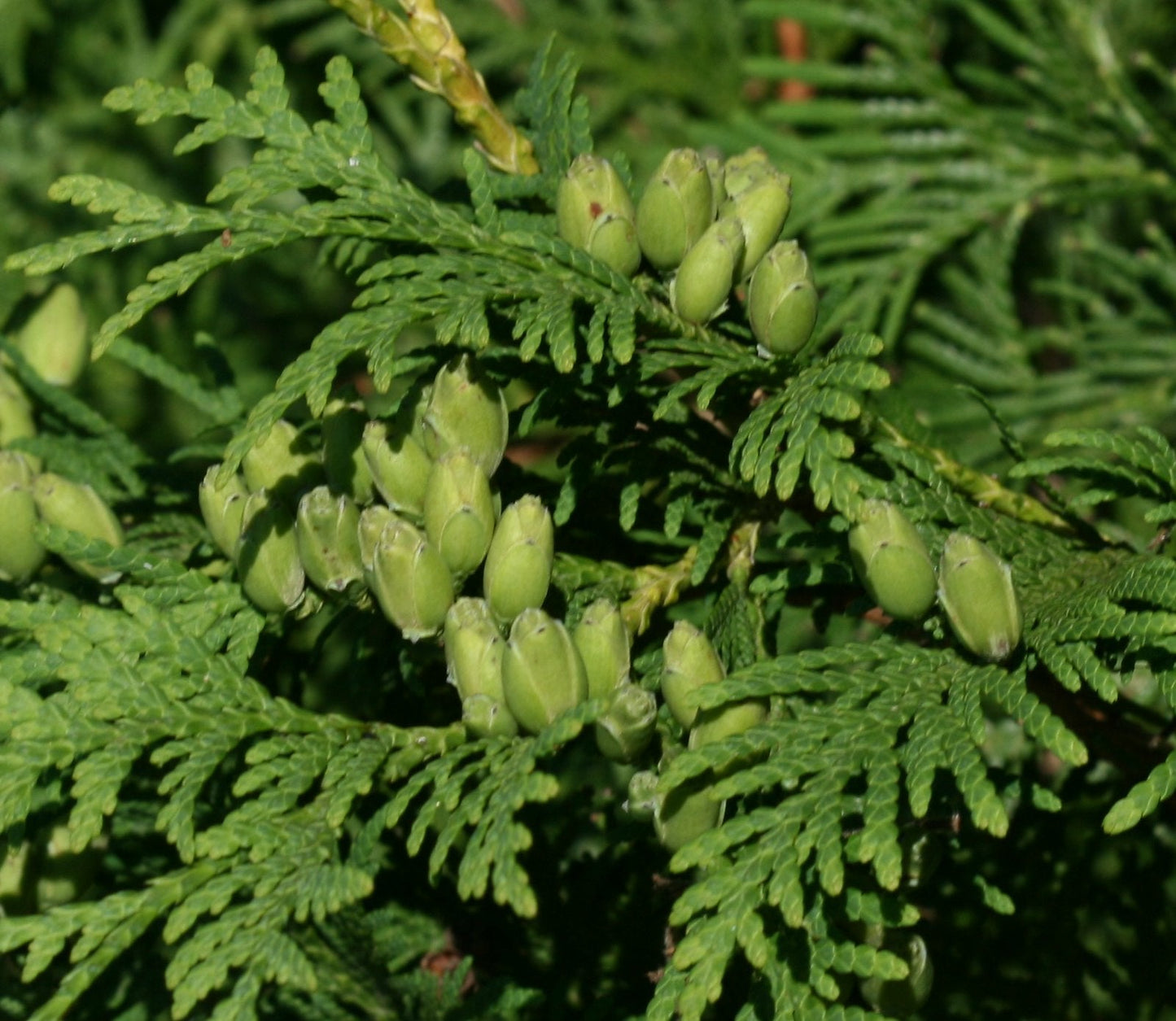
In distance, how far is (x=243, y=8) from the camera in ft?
6.84

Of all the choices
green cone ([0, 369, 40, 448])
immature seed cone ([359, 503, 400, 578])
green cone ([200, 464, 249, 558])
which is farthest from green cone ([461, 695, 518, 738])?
green cone ([0, 369, 40, 448])

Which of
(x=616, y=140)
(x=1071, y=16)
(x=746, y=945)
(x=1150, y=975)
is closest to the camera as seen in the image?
(x=746, y=945)

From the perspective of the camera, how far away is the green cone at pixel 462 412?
896 millimetres

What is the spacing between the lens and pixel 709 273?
3.01 feet

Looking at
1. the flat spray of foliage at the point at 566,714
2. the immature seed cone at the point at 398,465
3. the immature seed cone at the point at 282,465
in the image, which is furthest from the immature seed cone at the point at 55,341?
the immature seed cone at the point at 398,465

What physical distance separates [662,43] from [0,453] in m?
1.35

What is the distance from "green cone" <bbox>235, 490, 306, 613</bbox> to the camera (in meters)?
0.91

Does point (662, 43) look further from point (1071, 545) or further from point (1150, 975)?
point (1150, 975)

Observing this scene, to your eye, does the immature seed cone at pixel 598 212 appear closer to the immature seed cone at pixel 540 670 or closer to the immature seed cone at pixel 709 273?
the immature seed cone at pixel 709 273

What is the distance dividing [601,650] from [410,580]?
125 millimetres

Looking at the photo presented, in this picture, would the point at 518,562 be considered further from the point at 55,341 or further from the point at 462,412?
the point at 55,341

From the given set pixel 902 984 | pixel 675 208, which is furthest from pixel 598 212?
pixel 902 984

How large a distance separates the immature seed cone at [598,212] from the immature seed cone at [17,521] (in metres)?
0.43

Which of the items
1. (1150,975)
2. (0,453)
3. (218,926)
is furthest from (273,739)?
(1150,975)
